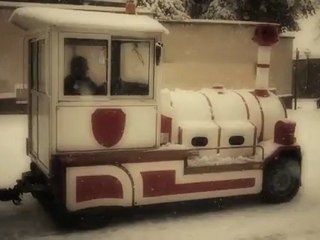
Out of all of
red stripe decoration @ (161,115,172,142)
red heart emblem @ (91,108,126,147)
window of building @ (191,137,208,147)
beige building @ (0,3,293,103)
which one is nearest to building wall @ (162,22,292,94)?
beige building @ (0,3,293,103)

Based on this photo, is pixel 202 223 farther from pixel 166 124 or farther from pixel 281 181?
pixel 281 181

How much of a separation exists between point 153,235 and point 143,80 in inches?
73.3

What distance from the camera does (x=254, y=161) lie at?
680 centimetres

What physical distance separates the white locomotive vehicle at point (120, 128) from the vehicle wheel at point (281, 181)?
0.07 ft

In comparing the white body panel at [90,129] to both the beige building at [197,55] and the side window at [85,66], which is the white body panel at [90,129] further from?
the beige building at [197,55]

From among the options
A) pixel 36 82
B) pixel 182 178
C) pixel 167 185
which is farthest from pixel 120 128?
pixel 36 82

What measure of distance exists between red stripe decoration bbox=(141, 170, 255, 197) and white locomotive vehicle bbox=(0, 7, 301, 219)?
0.01 meters

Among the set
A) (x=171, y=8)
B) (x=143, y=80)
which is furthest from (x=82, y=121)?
(x=171, y=8)

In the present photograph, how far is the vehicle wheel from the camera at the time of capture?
277 inches

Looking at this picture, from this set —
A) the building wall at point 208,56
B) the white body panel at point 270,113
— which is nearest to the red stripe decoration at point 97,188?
the white body panel at point 270,113

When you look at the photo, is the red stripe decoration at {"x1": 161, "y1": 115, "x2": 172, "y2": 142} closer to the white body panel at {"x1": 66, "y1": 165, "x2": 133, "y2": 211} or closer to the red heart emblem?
the red heart emblem

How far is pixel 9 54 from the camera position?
16.1 metres

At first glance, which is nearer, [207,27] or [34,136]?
[34,136]

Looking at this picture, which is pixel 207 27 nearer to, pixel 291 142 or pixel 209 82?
pixel 209 82
